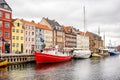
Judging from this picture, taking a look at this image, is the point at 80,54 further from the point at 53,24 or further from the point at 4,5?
the point at 4,5

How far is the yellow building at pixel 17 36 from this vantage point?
9619cm

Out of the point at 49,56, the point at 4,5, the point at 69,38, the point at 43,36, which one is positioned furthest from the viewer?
the point at 69,38

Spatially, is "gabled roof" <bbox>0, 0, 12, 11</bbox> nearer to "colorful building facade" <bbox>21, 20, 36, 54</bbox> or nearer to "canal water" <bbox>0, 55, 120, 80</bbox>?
"colorful building facade" <bbox>21, 20, 36, 54</bbox>

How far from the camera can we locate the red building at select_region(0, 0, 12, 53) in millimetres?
87062

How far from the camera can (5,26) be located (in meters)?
89.2

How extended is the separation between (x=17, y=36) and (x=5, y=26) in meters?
9.59

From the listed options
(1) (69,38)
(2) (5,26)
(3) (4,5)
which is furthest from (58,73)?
(1) (69,38)

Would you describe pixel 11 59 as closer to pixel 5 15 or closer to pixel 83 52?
pixel 5 15

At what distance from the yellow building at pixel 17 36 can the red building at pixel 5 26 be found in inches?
188

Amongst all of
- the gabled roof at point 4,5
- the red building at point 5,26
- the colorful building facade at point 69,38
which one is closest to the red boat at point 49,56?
the red building at point 5,26

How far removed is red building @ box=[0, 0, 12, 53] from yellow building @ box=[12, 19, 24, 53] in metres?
4.79

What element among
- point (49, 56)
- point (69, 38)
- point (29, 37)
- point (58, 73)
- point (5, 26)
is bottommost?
point (58, 73)

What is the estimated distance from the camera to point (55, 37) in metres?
133

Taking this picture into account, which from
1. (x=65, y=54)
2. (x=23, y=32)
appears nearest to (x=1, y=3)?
(x=23, y=32)
